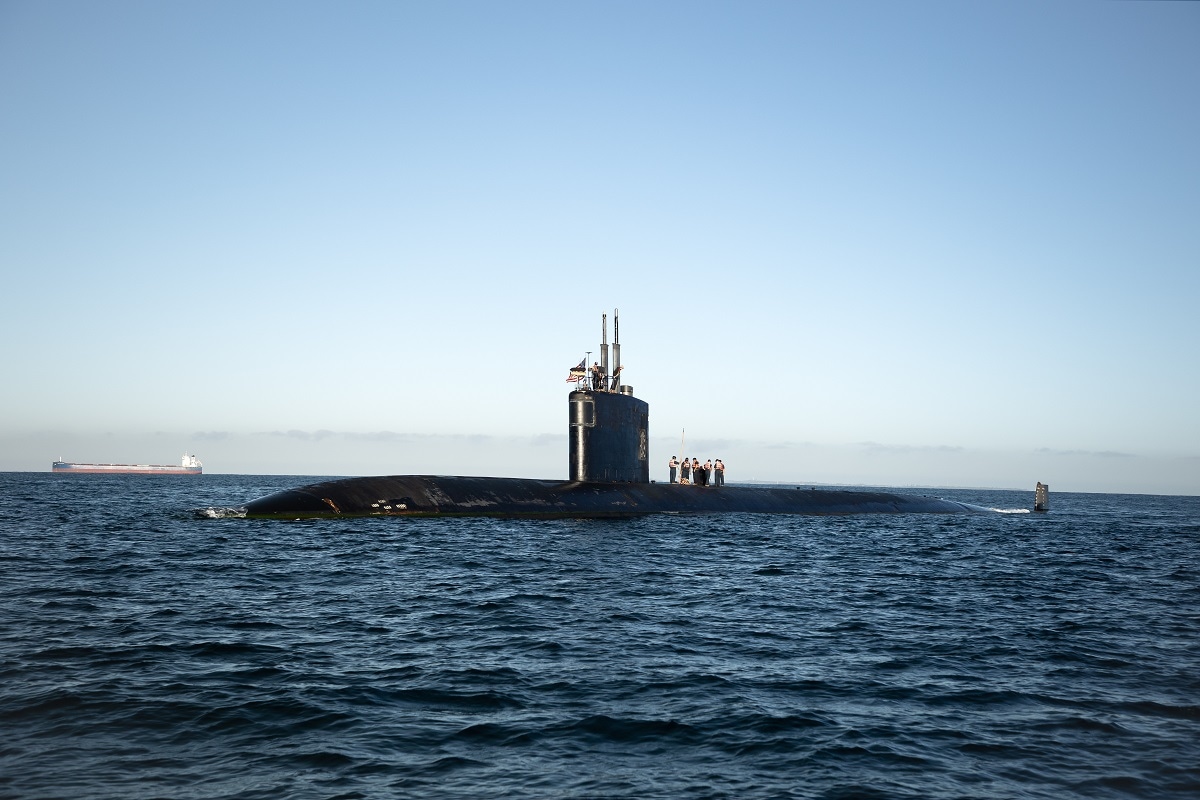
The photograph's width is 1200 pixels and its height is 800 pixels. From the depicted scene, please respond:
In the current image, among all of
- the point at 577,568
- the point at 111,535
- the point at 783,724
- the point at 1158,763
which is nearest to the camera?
the point at 1158,763

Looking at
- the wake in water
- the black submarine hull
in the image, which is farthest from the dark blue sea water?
the wake in water

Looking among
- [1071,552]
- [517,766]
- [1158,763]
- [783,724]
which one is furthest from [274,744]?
[1071,552]

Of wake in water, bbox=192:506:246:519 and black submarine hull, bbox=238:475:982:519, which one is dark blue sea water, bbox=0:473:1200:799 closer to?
black submarine hull, bbox=238:475:982:519

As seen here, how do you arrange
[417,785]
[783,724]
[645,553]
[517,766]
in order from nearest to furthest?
[417,785] → [517,766] → [783,724] → [645,553]

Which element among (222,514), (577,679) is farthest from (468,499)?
(577,679)

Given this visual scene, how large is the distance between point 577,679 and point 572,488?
79.2 ft

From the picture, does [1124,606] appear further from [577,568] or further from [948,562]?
[577,568]

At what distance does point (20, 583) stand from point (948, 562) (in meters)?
24.6

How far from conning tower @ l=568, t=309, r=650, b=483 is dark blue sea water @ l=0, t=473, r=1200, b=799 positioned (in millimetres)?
10528

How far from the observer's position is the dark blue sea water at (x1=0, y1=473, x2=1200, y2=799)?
26.6 ft

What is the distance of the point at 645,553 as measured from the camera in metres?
24.9

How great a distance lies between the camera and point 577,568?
2164 centimetres

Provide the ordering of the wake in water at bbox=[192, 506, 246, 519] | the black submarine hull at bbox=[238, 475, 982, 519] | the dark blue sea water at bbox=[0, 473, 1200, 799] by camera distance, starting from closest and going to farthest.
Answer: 1. the dark blue sea water at bbox=[0, 473, 1200, 799]
2. the black submarine hull at bbox=[238, 475, 982, 519]
3. the wake in water at bbox=[192, 506, 246, 519]

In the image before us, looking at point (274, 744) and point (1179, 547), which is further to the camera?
point (1179, 547)
